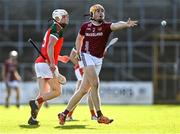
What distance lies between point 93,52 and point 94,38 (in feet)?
0.99

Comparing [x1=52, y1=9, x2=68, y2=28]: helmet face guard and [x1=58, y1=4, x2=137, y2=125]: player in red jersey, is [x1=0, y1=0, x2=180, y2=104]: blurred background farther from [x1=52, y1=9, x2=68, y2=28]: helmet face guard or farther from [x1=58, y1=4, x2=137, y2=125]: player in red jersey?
[x1=58, y1=4, x2=137, y2=125]: player in red jersey

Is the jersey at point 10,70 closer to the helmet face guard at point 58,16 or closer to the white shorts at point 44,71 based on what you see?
the white shorts at point 44,71

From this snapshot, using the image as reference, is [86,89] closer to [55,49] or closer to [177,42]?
[55,49]

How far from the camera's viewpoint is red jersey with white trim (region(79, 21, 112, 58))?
1525 cm

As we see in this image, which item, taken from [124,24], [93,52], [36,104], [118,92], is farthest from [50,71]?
[118,92]

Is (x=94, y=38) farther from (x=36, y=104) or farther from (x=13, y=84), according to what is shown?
(x=13, y=84)

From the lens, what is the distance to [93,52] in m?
15.4

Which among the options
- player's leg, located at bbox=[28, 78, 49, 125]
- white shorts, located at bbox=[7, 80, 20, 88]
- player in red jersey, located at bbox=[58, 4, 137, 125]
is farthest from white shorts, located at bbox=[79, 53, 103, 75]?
white shorts, located at bbox=[7, 80, 20, 88]

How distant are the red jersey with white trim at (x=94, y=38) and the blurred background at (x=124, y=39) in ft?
69.4

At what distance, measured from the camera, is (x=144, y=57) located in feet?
129

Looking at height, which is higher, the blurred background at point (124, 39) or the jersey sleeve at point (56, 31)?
the jersey sleeve at point (56, 31)

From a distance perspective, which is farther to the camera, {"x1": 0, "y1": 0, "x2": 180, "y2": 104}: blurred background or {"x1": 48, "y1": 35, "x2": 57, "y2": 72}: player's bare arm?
{"x1": 0, "y1": 0, "x2": 180, "y2": 104}: blurred background

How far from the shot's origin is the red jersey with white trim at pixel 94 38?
15.2 meters

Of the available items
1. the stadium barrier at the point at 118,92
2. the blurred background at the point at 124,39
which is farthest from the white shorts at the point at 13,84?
the blurred background at the point at 124,39
